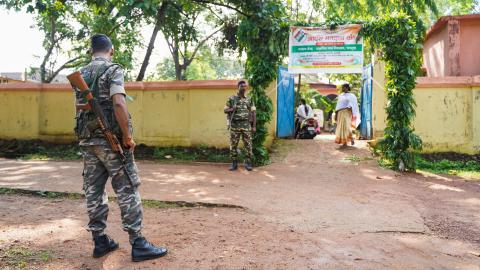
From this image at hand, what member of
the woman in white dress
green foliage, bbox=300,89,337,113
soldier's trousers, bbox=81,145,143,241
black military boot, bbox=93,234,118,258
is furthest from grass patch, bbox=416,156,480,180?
green foliage, bbox=300,89,337,113

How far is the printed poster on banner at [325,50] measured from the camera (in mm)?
8180

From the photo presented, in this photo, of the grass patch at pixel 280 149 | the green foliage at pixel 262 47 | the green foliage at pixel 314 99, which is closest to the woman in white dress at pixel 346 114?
the grass patch at pixel 280 149

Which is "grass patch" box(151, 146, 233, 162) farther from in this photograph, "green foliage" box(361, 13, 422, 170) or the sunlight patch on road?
the sunlight patch on road

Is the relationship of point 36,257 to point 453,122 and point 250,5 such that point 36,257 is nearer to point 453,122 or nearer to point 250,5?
point 250,5

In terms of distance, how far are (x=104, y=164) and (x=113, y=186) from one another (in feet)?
0.61

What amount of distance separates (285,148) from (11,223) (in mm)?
6639

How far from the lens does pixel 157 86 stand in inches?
413

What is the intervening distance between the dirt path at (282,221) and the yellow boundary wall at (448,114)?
7.11 ft

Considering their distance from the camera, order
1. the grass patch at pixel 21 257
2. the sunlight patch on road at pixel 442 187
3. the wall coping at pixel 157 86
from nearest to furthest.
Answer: the grass patch at pixel 21 257, the sunlight patch on road at pixel 442 187, the wall coping at pixel 157 86

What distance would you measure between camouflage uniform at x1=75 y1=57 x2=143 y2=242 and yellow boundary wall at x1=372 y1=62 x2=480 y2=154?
315 inches

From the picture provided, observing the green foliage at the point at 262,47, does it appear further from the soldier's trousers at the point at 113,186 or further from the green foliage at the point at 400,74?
the soldier's trousers at the point at 113,186

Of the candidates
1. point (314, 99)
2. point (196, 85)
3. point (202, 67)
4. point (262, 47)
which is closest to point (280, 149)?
point (262, 47)

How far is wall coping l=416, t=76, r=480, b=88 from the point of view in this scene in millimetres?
9008

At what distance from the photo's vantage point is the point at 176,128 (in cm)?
1036
